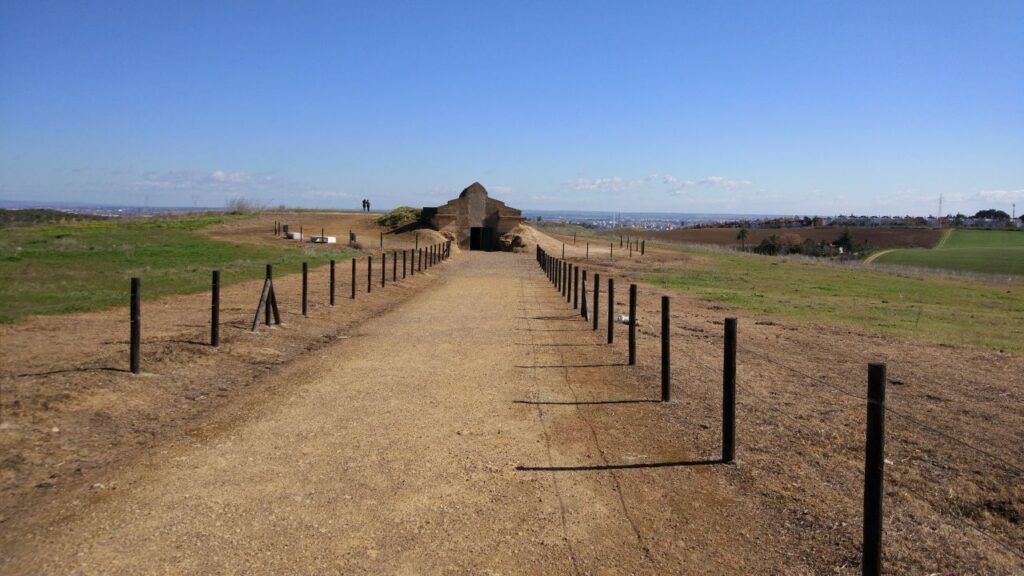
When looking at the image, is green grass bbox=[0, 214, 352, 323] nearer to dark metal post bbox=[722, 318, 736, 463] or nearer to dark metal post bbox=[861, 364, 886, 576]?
dark metal post bbox=[722, 318, 736, 463]

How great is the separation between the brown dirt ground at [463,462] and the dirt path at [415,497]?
0.02 meters

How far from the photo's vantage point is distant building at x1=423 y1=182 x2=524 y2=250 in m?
68.1

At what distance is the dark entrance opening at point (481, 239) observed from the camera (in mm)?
69062

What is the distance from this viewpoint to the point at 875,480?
482cm

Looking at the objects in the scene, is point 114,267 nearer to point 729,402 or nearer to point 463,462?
point 463,462

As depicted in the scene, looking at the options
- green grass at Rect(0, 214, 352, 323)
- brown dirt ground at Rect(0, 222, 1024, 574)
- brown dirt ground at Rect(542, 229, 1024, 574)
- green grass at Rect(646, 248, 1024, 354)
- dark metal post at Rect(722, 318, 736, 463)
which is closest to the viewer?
brown dirt ground at Rect(0, 222, 1024, 574)

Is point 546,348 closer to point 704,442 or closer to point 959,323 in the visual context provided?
point 704,442

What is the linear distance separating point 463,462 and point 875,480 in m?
3.51

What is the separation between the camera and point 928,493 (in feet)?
23.0

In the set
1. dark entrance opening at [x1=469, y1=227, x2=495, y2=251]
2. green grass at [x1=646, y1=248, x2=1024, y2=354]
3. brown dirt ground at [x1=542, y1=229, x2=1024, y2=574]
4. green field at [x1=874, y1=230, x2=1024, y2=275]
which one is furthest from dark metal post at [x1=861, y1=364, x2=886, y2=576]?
green field at [x1=874, y1=230, x2=1024, y2=275]

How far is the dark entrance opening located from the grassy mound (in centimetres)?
499

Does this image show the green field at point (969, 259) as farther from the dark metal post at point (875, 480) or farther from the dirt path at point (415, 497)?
the dark metal post at point (875, 480)

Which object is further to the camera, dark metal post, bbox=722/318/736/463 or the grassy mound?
the grassy mound

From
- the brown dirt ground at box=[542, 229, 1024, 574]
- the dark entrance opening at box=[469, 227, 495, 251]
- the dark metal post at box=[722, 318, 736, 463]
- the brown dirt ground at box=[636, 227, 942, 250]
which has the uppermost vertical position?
the brown dirt ground at box=[636, 227, 942, 250]
